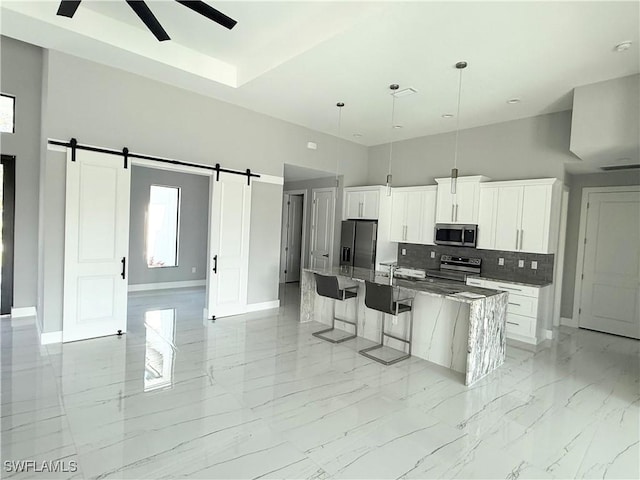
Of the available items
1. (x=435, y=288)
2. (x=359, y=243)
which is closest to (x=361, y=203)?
(x=359, y=243)

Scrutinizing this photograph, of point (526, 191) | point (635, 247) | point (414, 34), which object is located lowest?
point (635, 247)

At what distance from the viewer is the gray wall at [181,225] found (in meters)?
7.22

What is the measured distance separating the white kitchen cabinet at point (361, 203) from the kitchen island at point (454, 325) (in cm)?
238

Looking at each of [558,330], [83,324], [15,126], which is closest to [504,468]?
[558,330]

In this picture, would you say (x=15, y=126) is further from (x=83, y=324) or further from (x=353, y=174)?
(x=353, y=174)

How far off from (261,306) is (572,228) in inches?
210

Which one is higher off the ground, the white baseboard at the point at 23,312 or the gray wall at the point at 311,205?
the gray wall at the point at 311,205

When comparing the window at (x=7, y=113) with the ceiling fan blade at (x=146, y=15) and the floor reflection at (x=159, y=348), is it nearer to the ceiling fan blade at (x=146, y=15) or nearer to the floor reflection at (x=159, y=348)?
the floor reflection at (x=159, y=348)

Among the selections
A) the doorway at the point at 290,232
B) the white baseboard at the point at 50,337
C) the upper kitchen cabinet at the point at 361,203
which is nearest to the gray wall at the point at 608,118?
the upper kitchen cabinet at the point at 361,203

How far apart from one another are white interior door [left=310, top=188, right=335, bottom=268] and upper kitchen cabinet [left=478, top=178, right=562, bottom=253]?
3050mm

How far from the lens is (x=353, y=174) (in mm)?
7473

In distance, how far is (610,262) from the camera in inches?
216

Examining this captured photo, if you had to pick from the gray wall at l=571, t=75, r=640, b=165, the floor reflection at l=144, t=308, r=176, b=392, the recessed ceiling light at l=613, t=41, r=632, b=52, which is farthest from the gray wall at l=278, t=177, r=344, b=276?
the recessed ceiling light at l=613, t=41, r=632, b=52

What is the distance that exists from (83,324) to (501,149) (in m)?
6.48
